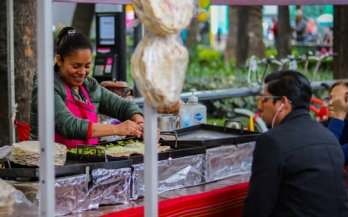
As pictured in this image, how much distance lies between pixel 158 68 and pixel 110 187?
2.92 ft

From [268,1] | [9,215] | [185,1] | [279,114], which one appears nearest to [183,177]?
[279,114]

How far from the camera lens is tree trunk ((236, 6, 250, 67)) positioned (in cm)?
1794

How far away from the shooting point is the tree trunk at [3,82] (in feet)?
18.6

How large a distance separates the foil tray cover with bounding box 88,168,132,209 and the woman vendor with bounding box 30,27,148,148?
281mm

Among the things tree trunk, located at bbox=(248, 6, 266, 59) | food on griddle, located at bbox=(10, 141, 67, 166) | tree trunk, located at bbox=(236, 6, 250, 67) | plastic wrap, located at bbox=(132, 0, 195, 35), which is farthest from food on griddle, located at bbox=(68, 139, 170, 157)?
tree trunk, located at bbox=(236, 6, 250, 67)

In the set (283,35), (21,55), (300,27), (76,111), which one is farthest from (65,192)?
(300,27)

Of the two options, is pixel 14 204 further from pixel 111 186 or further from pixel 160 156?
pixel 160 156

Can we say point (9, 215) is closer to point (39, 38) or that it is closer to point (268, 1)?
point (39, 38)

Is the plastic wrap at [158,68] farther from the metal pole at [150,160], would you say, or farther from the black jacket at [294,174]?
the black jacket at [294,174]

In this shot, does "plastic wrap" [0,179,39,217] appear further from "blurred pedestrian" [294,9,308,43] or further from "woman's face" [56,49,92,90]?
"blurred pedestrian" [294,9,308,43]

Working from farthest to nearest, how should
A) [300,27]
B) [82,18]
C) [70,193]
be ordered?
[300,27], [82,18], [70,193]

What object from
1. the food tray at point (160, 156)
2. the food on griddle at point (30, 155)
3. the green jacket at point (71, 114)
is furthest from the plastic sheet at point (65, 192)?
the green jacket at point (71, 114)

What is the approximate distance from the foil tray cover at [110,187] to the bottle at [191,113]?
1.47 meters

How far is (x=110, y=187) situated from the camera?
3.17 metres
